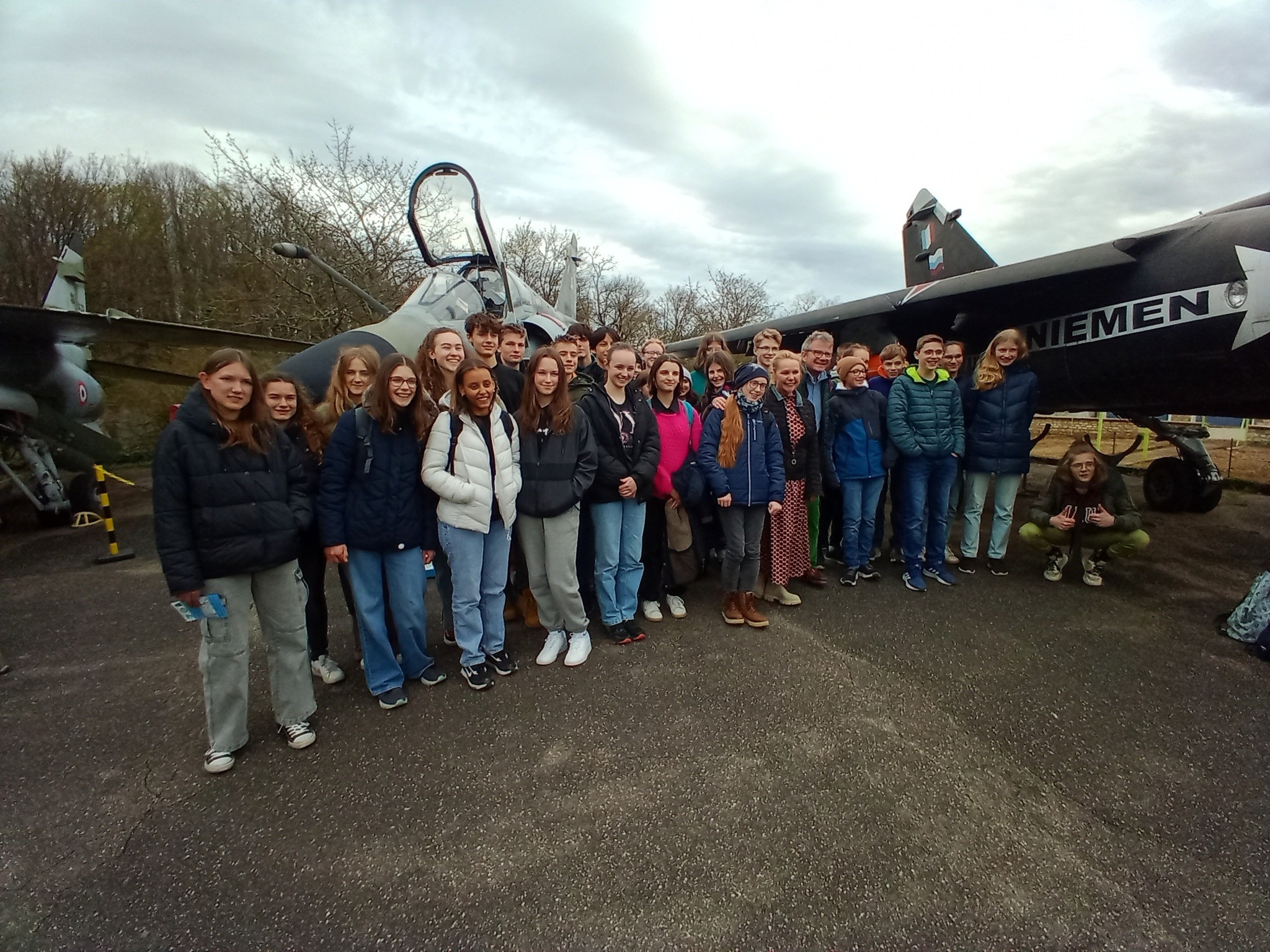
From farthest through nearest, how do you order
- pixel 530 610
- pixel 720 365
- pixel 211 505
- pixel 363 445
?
pixel 720 365 < pixel 530 610 < pixel 363 445 < pixel 211 505

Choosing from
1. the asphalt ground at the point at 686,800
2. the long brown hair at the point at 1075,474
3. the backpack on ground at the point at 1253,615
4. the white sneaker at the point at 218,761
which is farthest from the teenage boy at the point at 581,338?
the backpack on ground at the point at 1253,615

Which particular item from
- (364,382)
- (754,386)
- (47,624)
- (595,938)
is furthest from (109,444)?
(595,938)

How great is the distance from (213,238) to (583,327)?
64.5 ft

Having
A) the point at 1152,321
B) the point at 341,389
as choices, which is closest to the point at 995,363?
the point at 1152,321

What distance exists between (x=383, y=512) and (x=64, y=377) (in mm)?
7524

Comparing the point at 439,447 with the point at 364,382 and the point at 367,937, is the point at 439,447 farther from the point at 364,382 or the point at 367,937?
the point at 367,937

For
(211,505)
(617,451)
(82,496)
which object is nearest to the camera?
(211,505)

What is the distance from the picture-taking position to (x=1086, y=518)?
13.9 ft

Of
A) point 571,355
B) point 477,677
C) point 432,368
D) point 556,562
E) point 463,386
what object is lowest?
point 477,677

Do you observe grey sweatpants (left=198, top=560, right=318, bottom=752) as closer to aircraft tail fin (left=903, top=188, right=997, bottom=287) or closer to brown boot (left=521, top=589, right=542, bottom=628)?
brown boot (left=521, top=589, right=542, bottom=628)

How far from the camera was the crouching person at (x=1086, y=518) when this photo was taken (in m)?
4.18

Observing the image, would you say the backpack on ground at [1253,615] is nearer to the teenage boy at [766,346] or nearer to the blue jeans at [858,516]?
the blue jeans at [858,516]

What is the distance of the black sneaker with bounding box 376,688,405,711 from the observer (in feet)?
9.36

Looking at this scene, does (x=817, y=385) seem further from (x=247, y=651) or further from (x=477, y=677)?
(x=247, y=651)
